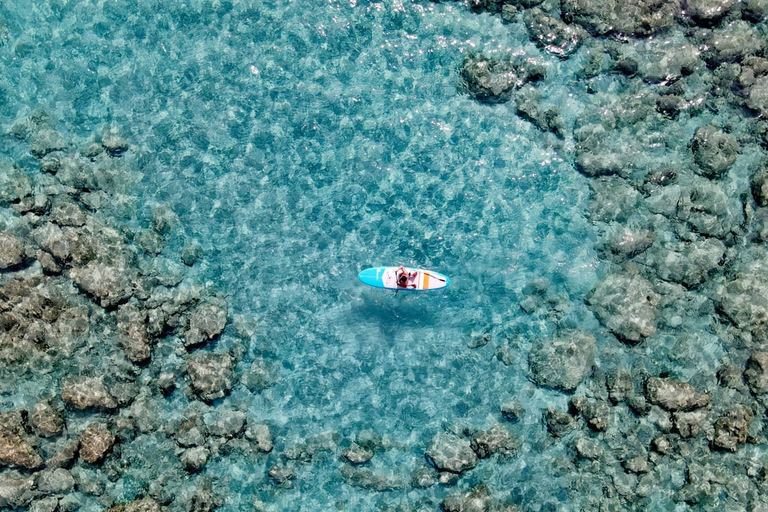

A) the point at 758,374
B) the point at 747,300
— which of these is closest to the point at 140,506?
the point at 758,374

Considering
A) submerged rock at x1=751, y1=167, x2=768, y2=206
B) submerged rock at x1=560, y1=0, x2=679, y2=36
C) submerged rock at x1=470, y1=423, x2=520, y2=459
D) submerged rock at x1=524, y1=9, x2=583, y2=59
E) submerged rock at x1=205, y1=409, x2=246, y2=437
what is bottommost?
submerged rock at x1=205, y1=409, x2=246, y2=437

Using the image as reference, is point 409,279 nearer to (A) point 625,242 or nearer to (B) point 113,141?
(A) point 625,242

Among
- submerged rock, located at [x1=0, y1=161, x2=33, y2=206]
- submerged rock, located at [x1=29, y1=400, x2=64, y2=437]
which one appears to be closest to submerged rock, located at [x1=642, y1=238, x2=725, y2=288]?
submerged rock, located at [x1=29, y1=400, x2=64, y2=437]

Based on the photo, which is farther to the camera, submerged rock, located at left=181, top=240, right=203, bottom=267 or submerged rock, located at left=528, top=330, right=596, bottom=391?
submerged rock, located at left=181, top=240, right=203, bottom=267

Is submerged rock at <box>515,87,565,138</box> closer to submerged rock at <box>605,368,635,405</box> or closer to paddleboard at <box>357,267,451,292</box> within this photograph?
paddleboard at <box>357,267,451,292</box>


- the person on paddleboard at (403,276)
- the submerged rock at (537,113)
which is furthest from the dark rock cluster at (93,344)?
the submerged rock at (537,113)

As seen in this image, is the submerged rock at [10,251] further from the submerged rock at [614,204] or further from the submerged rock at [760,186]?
the submerged rock at [760,186]
